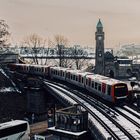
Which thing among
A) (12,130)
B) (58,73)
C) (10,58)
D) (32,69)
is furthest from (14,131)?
(10,58)

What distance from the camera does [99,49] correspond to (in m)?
113

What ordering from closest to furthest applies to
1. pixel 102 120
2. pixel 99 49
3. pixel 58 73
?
pixel 102 120, pixel 58 73, pixel 99 49

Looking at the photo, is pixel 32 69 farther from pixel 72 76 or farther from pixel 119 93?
pixel 119 93

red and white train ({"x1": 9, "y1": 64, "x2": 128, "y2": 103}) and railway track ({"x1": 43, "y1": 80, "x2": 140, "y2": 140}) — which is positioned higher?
red and white train ({"x1": 9, "y1": 64, "x2": 128, "y2": 103})

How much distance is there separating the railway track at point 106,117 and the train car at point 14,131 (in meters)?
7.53

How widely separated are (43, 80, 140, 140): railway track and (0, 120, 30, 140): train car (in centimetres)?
753

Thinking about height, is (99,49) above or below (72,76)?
above

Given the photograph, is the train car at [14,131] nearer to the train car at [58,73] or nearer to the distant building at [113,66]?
the train car at [58,73]

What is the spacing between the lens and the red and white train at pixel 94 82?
44.4 metres

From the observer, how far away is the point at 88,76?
53.2m

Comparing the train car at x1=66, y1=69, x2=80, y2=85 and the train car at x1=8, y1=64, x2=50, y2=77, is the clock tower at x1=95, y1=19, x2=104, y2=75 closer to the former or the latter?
the train car at x1=8, y1=64, x2=50, y2=77

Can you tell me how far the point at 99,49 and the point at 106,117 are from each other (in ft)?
248

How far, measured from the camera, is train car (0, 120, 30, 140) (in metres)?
35.9

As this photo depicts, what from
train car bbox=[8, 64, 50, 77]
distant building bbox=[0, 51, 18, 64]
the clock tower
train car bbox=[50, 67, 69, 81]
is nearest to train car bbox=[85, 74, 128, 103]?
train car bbox=[50, 67, 69, 81]
